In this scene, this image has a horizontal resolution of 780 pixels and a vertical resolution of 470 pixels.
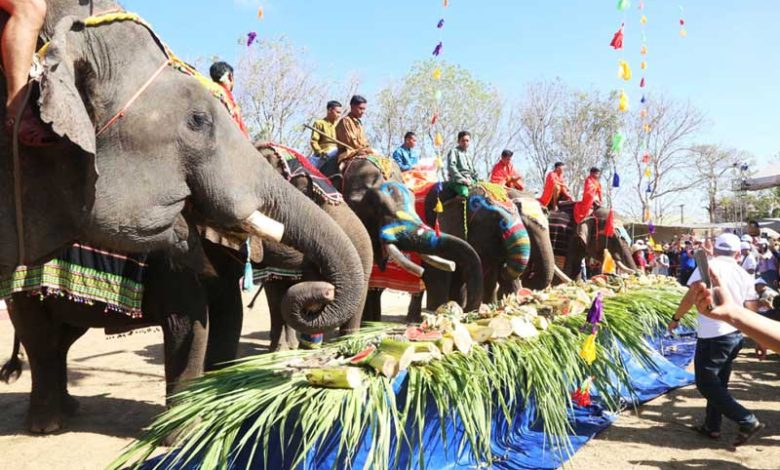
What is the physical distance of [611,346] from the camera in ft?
14.0

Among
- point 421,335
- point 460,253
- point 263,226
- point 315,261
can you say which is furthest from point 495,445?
point 460,253

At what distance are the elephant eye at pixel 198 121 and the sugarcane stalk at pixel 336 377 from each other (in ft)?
3.84

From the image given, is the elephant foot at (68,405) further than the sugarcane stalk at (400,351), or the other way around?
the elephant foot at (68,405)

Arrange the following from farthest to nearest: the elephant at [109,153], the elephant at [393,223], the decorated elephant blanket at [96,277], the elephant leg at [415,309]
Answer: the elephant leg at [415,309] → the elephant at [393,223] → the decorated elephant blanket at [96,277] → the elephant at [109,153]

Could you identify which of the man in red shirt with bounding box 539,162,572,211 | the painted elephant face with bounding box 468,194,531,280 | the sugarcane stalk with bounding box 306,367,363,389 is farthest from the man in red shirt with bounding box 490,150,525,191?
the sugarcane stalk with bounding box 306,367,363,389

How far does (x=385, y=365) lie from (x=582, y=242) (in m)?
8.77

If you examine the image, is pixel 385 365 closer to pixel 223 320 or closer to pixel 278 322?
pixel 223 320

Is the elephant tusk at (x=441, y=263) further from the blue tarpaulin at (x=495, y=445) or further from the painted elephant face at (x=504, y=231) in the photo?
the blue tarpaulin at (x=495, y=445)

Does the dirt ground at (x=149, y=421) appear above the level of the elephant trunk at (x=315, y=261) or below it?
below

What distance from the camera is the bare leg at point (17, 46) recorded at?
5.70 feet

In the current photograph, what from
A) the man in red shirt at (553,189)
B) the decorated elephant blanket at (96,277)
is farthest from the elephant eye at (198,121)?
the man in red shirt at (553,189)

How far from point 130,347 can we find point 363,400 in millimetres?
6334

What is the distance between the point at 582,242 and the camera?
10.7m

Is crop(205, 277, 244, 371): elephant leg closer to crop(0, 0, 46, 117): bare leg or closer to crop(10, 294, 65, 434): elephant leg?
crop(10, 294, 65, 434): elephant leg
